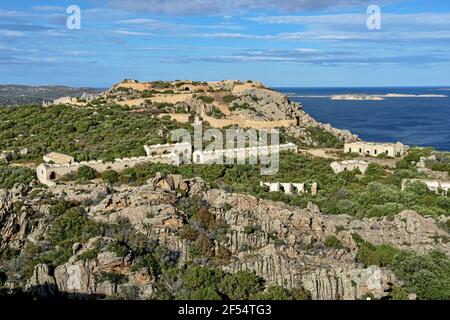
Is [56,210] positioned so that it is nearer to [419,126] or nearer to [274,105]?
[274,105]

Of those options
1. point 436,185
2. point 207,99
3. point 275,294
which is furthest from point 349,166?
point 275,294

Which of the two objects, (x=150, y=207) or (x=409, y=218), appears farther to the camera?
(x=409, y=218)

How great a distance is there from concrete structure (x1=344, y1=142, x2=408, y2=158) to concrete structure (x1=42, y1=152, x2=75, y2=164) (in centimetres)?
1827

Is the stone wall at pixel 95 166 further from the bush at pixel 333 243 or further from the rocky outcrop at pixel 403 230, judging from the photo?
the bush at pixel 333 243

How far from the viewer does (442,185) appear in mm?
30250

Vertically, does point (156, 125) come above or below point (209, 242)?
above

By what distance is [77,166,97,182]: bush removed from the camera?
94.1ft

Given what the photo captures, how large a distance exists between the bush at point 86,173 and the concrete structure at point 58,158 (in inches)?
56.1

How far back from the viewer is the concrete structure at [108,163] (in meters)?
28.6

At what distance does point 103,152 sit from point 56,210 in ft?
41.3

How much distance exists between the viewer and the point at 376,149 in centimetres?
3884
